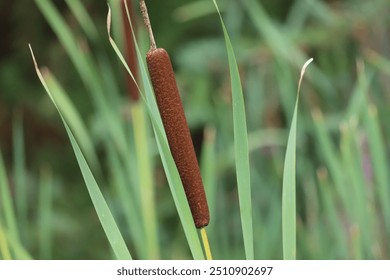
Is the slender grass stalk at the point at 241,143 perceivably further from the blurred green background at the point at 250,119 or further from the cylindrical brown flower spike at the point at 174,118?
the blurred green background at the point at 250,119

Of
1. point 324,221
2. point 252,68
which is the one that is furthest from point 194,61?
point 324,221

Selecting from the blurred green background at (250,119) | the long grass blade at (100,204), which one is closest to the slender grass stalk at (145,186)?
→ the blurred green background at (250,119)

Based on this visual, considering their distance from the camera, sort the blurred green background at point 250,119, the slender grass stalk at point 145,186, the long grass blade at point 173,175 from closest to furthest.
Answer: the long grass blade at point 173,175 < the slender grass stalk at point 145,186 < the blurred green background at point 250,119

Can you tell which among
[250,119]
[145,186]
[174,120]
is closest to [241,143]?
[174,120]

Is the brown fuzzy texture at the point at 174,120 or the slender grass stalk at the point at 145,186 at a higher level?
the brown fuzzy texture at the point at 174,120

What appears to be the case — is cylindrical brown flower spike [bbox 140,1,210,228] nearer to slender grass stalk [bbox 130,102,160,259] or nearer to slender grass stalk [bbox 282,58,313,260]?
slender grass stalk [bbox 282,58,313,260]
